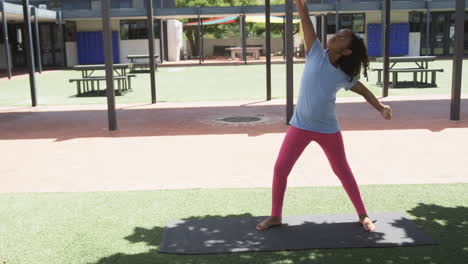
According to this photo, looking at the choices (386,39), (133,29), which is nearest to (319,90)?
(386,39)

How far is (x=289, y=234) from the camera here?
4.22 metres

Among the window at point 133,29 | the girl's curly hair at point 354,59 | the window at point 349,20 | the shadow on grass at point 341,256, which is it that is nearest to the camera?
the shadow on grass at point 341,256

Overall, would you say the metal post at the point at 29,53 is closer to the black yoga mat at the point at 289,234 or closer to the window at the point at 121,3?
the black yoga mat at the point at 289,234

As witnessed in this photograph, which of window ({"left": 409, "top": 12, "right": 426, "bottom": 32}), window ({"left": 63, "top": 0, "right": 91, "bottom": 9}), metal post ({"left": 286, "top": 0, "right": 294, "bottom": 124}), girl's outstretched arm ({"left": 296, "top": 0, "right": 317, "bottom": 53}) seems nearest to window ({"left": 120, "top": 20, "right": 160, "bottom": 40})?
window ({"left": 63, "top": 0, "right": 91, "bottom": 9})

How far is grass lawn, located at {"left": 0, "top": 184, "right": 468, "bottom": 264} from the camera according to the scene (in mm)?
3771

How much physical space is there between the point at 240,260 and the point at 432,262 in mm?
1308

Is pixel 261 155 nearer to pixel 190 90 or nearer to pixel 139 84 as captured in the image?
pixel 190 90

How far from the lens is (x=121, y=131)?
945 centimetres

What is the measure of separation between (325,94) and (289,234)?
3.81 ft

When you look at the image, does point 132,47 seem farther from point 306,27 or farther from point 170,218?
point 306,27

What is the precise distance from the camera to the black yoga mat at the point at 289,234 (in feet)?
13.0

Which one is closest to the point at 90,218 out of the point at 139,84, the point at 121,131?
the point at 121,131

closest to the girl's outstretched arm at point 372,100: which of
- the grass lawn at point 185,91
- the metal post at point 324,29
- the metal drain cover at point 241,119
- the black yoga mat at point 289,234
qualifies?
the black yoga mat at point 289,234

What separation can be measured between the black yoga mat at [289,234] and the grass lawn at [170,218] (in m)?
0.09
